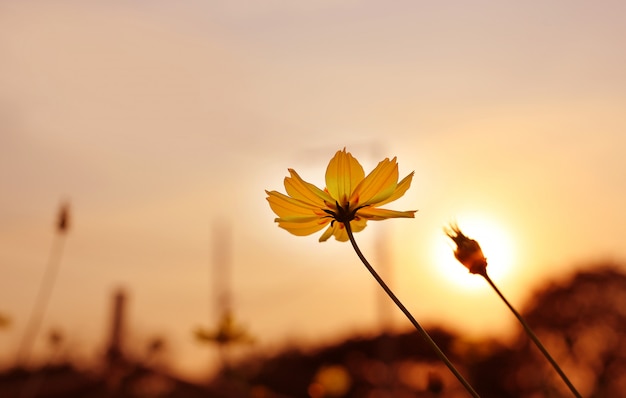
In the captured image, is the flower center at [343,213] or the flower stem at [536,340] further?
the flower center at [343,213]

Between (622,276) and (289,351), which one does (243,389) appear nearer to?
(622,276)

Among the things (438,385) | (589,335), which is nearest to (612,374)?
(589,335)

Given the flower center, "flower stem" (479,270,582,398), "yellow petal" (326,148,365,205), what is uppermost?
"yellow petal" (326,148,365,205)

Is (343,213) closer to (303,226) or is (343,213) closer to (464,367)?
(303,226)

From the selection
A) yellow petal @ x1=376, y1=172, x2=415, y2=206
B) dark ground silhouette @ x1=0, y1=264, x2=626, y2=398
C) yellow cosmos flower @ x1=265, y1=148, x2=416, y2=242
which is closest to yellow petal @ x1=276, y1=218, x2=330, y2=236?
yellow cosmos flower @ x1=265, y1=148, x2=416, y2=242

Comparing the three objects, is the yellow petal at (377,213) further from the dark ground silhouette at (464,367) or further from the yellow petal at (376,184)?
the dark ground silhouette at (464,367)

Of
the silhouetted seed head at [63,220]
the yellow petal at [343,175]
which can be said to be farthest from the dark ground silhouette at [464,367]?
the yellow petal at [343,175]

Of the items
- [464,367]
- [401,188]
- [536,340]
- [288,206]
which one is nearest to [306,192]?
[288,206]

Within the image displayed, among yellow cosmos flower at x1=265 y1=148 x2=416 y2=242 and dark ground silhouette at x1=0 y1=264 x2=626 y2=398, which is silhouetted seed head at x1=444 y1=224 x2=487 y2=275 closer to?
yellow cosmos flower at x1=265 y1=148 x2=416 y2=242
